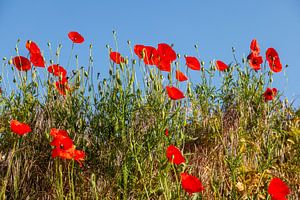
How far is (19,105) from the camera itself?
3436 mm

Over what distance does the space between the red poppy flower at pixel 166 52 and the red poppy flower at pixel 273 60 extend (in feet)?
4.95

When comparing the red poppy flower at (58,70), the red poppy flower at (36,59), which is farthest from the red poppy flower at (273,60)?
the red poppy flower at (36,59)

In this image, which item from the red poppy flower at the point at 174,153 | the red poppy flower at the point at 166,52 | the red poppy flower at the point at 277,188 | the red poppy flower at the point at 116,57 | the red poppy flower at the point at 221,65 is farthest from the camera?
the red poppy flower at the point at 221,65

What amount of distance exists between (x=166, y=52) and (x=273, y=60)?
5.16 ft

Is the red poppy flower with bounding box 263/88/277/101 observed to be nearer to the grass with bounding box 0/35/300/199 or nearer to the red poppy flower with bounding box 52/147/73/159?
the grass with bounding box 0/35/300/199

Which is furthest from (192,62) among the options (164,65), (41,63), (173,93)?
(41,63)

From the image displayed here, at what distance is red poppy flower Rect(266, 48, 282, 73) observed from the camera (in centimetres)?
439

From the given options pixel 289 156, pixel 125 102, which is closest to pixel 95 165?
pixel 125 102

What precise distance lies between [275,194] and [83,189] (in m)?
1.18

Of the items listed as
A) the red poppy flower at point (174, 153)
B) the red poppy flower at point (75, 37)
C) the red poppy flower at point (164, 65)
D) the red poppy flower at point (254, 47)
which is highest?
the red poppy flower at point (254, 47)

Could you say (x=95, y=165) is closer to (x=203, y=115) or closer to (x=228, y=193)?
(x=228, y=193)

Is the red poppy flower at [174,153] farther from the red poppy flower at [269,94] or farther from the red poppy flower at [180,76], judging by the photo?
the red poppy flower at [269,94]

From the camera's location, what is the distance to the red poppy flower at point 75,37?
3539 millimetres

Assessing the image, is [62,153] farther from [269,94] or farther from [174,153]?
[269,94]
